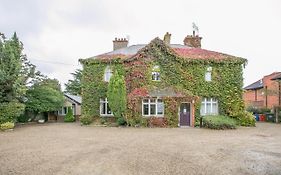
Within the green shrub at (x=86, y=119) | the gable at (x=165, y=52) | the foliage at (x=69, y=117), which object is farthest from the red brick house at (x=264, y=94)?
the foliage at (x=69, y=117)

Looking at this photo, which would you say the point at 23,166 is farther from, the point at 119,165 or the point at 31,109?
the point at 31,109

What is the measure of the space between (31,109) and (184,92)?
16.6 meters

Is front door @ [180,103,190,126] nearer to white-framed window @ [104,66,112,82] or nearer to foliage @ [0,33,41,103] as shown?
white-framed window @ [104,66,112,82]

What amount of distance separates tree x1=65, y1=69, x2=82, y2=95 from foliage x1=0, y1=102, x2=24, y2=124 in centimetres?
4000

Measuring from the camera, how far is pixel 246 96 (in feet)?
165

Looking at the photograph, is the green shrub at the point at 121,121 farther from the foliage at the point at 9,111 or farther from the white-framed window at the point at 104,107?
the foliage at the point at 9,111

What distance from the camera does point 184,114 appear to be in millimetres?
25406

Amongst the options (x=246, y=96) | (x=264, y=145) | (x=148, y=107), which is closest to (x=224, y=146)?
(x=264, y=145)

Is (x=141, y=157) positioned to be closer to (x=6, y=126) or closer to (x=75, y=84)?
(x=6, y=126)

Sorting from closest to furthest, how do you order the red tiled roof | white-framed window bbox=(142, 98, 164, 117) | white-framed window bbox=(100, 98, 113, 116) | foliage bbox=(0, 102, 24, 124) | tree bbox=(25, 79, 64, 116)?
foliage bbox=(0, 102, 24, 124)
white-framed window bbox=(142, 98, 164, 117)
the red tiled roof
white-framed window bbox=(100, 98, 113, 116)
tree bbox=(25, 79, 64, 116)

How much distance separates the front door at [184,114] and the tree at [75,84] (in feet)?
139

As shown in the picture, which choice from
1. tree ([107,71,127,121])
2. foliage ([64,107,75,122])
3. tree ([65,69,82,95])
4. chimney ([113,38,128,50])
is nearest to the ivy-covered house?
tree ([107,71,127,121])

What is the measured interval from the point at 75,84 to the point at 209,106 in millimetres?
44263

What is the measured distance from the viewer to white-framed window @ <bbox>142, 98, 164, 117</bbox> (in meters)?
24.8
